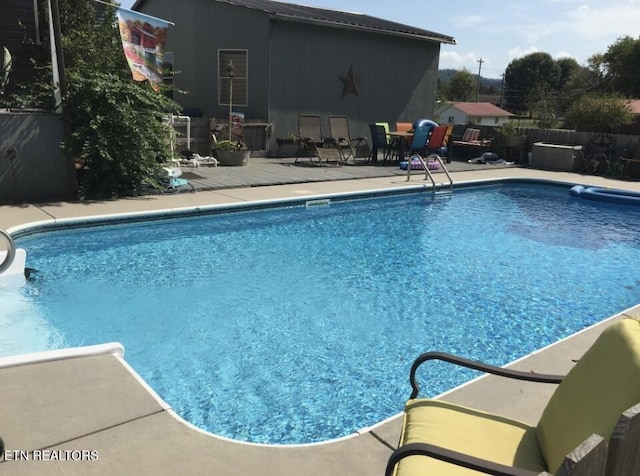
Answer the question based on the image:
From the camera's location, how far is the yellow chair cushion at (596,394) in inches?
61.4

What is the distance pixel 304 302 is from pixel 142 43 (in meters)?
5.05

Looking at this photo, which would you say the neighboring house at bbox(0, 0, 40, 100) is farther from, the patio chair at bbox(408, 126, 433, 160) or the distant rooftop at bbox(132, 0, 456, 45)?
the patio chair at bbox(408, 126, 433, 160)

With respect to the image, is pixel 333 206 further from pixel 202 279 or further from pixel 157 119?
pixel 202 279

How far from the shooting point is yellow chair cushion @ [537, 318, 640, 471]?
156 cm

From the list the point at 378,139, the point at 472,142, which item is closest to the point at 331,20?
the point at 378,139

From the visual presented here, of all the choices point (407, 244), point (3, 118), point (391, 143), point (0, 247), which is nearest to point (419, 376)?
point (407, 244)

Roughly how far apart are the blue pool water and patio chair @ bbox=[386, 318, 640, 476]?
4.09 feet

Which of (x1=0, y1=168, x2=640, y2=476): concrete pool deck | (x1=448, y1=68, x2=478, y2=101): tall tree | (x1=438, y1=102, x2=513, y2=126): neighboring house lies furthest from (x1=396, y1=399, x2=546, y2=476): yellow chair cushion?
(x1=448, y1=68, x2=478, y2=101): tall tree

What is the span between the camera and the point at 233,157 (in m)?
11.6

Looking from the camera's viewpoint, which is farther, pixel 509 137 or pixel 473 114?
pixel 473 114

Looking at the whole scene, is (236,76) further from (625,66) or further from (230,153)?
(625,66)

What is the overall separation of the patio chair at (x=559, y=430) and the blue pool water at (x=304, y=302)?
1247 millimetres

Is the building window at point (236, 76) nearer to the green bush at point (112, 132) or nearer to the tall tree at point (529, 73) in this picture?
the green bush at point (112, 132)

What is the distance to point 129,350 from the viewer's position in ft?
13.3
